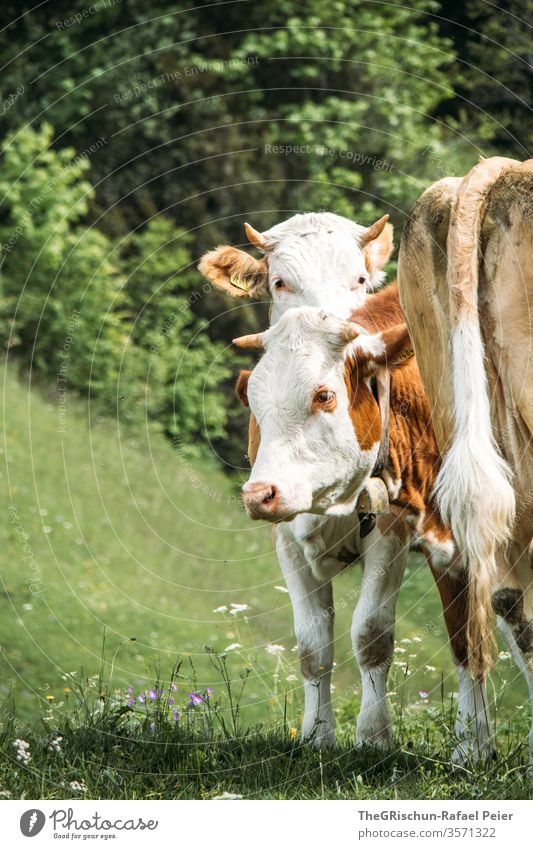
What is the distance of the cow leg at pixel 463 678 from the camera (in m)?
6.28

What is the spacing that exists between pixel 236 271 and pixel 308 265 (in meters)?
0.59

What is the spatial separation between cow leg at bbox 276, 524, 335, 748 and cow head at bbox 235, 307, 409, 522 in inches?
27.4

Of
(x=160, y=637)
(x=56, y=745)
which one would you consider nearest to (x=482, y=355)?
(x=56, y=745)

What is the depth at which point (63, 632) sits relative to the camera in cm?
1104

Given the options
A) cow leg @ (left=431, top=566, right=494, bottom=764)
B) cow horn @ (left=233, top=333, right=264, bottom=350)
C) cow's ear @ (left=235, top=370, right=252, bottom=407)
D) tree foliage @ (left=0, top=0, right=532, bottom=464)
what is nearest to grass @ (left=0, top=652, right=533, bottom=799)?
cow leg @ (left=431, top=566, right=494, bottom=764)

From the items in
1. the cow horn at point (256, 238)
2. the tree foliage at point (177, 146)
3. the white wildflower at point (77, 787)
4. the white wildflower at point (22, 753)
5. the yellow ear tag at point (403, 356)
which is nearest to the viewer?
the white wildflower at point (77, 787)

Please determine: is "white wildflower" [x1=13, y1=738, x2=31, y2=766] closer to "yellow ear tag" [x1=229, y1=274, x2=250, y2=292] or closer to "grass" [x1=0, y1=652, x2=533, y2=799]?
"grass" [x1=0, y1=652, x2=533, y2=799]

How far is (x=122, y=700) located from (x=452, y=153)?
10916 mm

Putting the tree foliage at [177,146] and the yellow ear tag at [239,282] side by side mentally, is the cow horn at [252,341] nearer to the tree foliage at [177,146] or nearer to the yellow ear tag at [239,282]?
the yellow ear tag at [239,282]

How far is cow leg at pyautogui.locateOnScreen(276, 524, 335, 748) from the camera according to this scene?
21.4 feet

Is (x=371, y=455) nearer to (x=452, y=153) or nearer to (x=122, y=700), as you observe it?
(x=122, y=700)

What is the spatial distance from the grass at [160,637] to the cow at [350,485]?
0.25 m

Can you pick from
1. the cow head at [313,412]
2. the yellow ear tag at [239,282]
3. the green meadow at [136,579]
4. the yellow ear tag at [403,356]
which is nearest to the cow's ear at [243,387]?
the cow head at [313,412]
